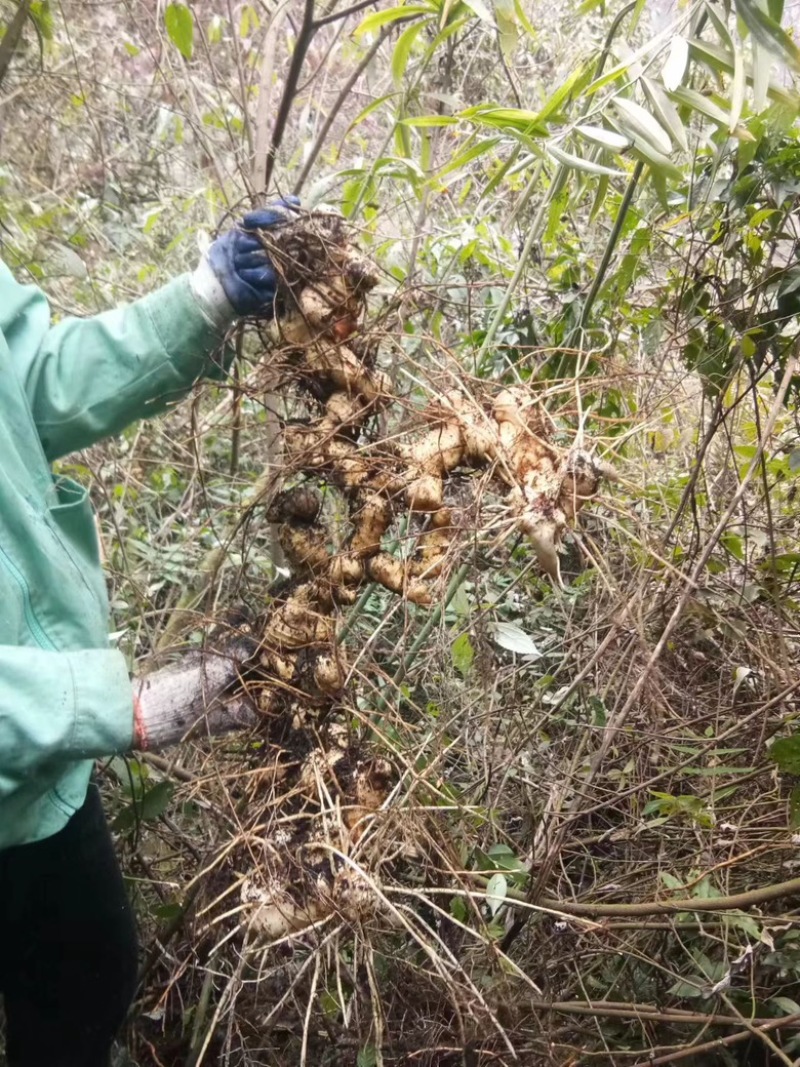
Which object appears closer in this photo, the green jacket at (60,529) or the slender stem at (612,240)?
the green jacket at (60,529)

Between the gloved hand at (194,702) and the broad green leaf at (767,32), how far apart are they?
2.31ft

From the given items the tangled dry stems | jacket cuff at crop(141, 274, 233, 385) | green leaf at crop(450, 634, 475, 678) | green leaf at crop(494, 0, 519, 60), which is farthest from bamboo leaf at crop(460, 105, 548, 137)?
green leaf at crop(450, 634, 475, 678)

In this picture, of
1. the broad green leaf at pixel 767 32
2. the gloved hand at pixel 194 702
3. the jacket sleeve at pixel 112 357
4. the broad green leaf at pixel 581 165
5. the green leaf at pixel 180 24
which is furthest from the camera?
the green leaf at pixel 180 24

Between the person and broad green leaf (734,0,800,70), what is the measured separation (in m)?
0.46

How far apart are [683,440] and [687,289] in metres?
0.22

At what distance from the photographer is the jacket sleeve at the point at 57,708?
25.5 inches

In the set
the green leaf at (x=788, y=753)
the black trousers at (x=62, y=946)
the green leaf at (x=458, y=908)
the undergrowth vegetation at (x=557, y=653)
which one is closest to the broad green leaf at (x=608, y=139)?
the undergrowth vegetation at (x=557, y=653)

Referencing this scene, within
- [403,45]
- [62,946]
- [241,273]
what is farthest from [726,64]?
[62,946]

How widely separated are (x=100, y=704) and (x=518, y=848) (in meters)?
0.66

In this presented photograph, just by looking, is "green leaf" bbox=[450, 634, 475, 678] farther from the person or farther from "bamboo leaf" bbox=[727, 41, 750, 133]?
"bamboo leaf" bbox=[727, 41, 750, 133]

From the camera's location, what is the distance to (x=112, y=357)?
2.88 ft

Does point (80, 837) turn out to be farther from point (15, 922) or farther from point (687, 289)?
point (687, 289)

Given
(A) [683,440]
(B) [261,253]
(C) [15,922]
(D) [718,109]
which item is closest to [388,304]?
(B) [261,253]

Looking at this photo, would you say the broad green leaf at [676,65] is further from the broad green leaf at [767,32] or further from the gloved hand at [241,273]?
the gloved hand at [241,273]
